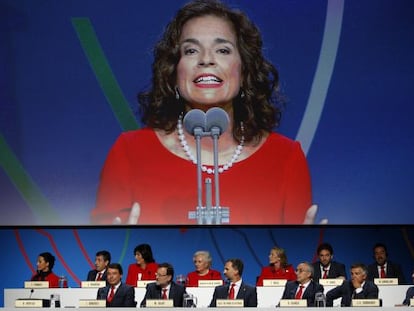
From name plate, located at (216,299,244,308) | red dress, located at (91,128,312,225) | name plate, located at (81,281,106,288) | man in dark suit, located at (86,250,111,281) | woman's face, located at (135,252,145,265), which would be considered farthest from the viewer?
red dress, located at (91,128,312,225)

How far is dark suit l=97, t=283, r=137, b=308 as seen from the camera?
653 cm

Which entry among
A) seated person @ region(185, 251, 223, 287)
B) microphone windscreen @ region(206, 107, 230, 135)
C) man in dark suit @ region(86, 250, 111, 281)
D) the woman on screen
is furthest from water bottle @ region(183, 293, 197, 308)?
the woman on screen

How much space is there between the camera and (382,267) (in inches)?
318

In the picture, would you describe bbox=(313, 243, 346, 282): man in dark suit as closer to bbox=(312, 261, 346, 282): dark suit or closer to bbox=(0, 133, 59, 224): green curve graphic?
bbox=(312, 261, 346, 282): dark suit

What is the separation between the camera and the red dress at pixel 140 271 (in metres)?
8.06

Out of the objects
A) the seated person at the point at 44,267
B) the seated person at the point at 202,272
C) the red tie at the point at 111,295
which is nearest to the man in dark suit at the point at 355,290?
the seated person at the point at 202,272

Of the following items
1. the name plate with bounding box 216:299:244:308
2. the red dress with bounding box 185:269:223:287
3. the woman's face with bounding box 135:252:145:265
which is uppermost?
the woman's face with bounding box 135:252:145:265

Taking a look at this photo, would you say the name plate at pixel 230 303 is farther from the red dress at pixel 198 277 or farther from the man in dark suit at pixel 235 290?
the red dress at pixel 198 277

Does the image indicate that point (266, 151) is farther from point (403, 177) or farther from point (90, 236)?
point (90, 236)

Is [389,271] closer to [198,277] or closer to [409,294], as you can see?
[409,294]

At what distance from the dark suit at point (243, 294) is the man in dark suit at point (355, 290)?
537 mm

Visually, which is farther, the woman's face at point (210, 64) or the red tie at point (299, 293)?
the woman's face at point (210, 64)

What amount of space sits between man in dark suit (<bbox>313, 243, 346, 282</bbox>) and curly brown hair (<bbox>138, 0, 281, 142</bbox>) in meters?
1.20

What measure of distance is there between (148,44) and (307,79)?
140 cm
